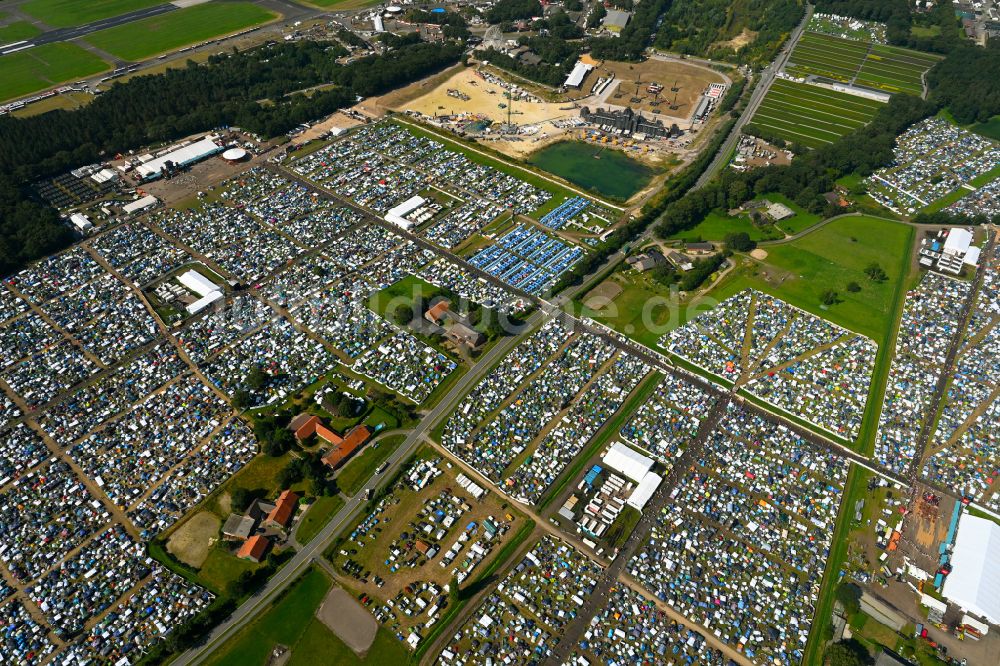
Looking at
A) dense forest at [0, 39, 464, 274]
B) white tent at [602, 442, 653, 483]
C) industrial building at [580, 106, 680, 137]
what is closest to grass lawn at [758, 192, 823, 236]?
industrial building at [580, 106, 680, 137]

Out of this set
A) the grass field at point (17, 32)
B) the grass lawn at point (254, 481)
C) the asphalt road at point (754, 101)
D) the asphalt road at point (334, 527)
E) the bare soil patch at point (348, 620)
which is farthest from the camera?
the grass field at point (17, 32)

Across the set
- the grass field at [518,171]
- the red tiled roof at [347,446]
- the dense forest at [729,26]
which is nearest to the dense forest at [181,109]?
the grass field at [518,171]

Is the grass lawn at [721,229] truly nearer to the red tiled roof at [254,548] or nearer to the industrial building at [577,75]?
the industrial building at [577,75]

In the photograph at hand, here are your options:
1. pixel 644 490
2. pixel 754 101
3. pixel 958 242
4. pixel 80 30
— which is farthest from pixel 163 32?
pixel 958 242

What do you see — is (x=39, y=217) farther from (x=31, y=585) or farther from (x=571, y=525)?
(x=571, y=525)

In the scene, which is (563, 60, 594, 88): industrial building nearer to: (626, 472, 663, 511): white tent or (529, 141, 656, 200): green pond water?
(529, 141, 656, 200): green pond water

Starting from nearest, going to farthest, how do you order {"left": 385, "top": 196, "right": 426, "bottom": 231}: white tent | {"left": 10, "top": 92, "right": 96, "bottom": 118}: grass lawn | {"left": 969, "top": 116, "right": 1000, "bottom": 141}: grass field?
{"left": 385, "top": 196, "right": 426, "bottom": 231}: white tent
{"left": 969, "top": 116, "right": 1000, "bottom": 141}: grass field
{"left": 10, "top": 92, "right": 96, "bottom": 118}: grass lawn

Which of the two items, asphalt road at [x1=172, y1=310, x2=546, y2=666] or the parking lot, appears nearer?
asphalt road at [x1=172, y1=310, x2=546, y2=666]
